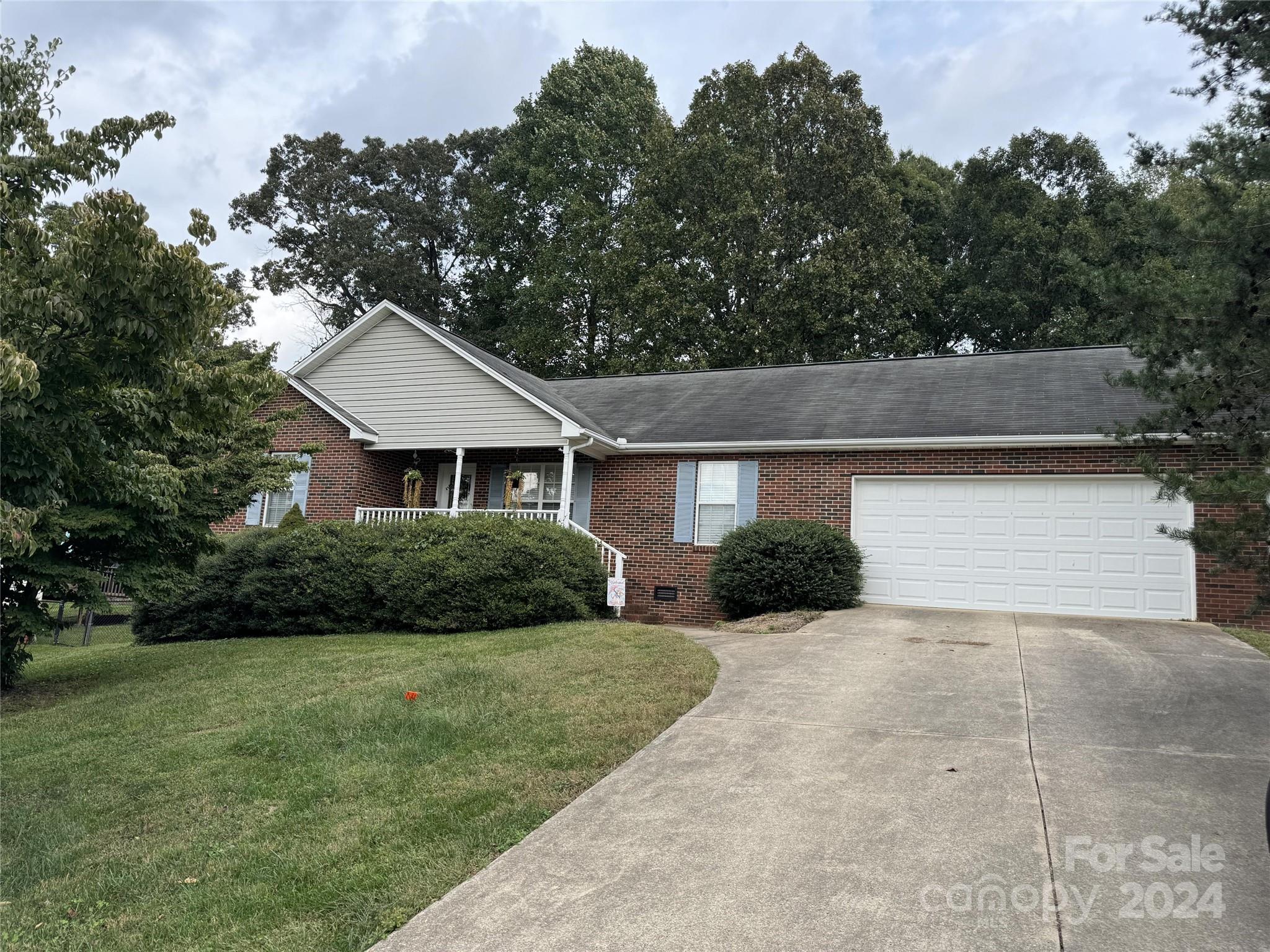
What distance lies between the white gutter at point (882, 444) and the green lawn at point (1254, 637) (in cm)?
245

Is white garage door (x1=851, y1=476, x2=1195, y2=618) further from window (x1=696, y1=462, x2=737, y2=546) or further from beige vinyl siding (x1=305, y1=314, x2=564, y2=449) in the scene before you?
beige vinyl siding (x1=305, y1=314, x2=564, y2=449)

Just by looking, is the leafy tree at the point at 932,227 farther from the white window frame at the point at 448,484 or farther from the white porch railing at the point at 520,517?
the white porch railing at the point at 520,517

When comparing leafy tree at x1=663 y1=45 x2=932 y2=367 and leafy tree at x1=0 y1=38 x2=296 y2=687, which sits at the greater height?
leafy tree at x1=663 y1=45 x2=932 y2=367

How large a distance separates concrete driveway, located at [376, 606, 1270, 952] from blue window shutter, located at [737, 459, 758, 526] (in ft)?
21.9

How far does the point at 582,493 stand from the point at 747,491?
10.1 feet

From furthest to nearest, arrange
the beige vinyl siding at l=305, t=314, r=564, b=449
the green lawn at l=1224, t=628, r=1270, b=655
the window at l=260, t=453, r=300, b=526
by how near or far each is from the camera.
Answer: the window at l=260, t=453, r=300, b=526 < the beige vinyl siding at l=305, t=314, r=564, b=449 < the green lawn at l=1224, t=628, r=1270, b=655

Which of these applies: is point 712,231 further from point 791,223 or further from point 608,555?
point 608,555

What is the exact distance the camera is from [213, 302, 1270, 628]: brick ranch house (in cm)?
1190

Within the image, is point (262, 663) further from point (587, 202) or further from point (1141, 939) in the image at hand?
point (587, 202)

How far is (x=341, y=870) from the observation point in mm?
3887

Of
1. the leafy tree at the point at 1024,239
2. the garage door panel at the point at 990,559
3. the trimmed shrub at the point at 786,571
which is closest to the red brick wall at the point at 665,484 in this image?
the trimmed shrub at the point at 786,571

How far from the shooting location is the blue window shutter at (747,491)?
1376 centimetres

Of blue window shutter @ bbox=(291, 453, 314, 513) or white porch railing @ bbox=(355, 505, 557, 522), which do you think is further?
blue window shutter @ bbox=(291, 453, 314, 513)

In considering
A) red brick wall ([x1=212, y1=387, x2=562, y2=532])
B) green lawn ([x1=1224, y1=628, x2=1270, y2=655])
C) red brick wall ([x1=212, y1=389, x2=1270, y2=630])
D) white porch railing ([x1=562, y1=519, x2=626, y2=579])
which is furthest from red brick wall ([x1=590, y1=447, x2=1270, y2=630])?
red brick wall ([x1=212, y1=387, x2=562, y2=532])
